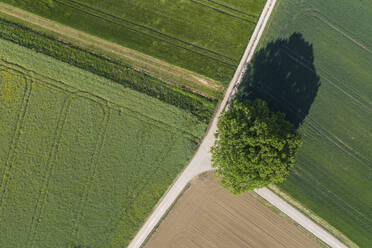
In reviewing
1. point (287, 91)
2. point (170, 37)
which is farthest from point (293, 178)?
point (170, 37)

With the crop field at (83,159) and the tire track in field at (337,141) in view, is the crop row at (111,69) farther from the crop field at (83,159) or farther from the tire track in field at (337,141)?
the tire track in field at (337,141)

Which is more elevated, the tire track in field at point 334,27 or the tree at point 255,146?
the tire track in field at point 334,27

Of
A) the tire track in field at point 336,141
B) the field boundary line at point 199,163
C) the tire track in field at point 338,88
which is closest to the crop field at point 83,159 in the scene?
the field boundary line at point 199,163

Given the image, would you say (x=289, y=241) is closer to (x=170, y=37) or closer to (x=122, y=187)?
(x=122, y=187)

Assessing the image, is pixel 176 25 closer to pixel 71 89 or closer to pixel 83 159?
pixel 71 89

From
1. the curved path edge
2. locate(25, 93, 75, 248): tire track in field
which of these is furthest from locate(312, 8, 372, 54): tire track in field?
locate(25, 93, 75, 248): tire track in field

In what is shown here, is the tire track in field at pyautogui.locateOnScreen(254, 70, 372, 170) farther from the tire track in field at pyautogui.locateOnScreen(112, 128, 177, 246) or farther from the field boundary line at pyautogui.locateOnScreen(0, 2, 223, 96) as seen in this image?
the tire track in field at pyautogui.locateOnScreen(112, 128, 177, 246)
